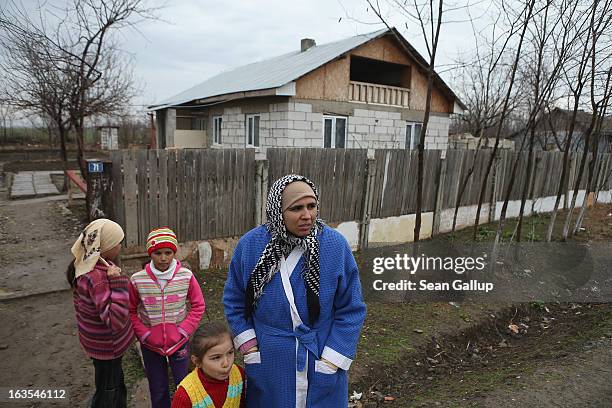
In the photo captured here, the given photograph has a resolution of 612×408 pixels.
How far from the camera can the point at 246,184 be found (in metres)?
6.15

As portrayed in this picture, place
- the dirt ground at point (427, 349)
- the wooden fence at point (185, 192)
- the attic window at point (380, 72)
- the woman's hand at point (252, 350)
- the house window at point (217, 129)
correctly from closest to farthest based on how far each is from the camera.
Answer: the woman's hand at point (252, 350), the dirt ground at point (427, 349), the wooden fence at point (185, 192), the attic window at point (380, 72), the house window at point (217, 129)

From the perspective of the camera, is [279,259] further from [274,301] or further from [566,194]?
[566,194]

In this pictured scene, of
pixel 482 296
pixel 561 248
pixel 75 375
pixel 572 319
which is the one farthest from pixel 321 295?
pixel 561 248

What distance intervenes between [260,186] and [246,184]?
233 millimetres

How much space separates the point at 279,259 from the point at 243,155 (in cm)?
413

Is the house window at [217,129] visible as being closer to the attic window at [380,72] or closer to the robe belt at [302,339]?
the attic window at [380,72]

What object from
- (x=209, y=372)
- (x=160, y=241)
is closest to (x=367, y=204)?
(x=160, y=241)

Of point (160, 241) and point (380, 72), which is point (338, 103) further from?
point (160, 241)

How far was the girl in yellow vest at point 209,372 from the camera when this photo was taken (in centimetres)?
199

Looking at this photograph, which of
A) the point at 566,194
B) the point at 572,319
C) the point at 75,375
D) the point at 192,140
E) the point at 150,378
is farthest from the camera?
the point at 192,140

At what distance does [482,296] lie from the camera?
6047 millimetres

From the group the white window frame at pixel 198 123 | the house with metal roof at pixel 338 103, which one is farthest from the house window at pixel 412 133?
the white window frame at pixel 198 123

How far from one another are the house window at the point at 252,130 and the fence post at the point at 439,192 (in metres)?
5.26

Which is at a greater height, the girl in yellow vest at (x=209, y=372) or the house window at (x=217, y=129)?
the house window at (x=217, y=129)
